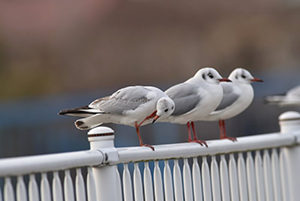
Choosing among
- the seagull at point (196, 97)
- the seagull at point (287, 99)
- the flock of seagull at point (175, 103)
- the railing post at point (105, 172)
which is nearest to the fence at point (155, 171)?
the railing post at point (105, 172)

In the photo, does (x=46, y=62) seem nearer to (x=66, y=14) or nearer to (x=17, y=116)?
(x=66, y=14)

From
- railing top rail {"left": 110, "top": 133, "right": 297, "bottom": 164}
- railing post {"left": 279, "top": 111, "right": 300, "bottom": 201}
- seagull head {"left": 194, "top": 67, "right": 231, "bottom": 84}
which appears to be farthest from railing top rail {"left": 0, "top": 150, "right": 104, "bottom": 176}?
railing post {"left": 279, "top": 111, "right": 300, "bottom": 201}

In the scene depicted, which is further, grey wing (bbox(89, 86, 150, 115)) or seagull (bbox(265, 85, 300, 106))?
seagull (bbox(265, 85, 300, 106))

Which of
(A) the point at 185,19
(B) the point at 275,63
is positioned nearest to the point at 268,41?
(B) the point at 275,63

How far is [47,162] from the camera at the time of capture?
1.97 metres

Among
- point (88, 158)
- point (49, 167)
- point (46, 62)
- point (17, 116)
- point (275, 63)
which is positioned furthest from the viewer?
point (46, 62)

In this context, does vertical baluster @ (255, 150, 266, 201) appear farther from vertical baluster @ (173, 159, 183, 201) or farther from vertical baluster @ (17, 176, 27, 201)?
vertical baluster @ (17, 176, 27, 201)

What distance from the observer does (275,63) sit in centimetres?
1559

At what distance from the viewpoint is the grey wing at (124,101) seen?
260 centimetres

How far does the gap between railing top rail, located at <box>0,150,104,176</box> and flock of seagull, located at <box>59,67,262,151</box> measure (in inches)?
14.5

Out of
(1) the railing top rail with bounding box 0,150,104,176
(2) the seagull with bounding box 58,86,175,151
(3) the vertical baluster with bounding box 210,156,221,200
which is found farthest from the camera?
(3) the vertical baluster with bounding box 210,156,221,200

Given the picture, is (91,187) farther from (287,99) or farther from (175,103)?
(287,99)

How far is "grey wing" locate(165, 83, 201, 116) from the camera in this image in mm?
2877

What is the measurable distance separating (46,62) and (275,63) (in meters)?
7.55
